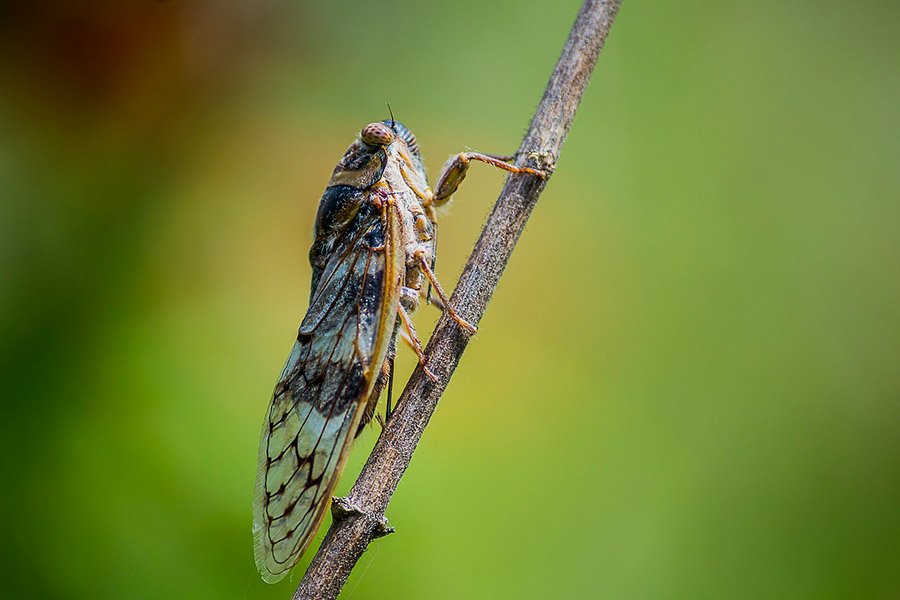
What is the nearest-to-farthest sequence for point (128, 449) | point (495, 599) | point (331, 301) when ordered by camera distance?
point (331, 301) → point (128, 449) → point (495, 599)

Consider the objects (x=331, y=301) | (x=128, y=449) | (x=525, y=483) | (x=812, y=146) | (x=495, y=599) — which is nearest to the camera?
(x=331, y=301)

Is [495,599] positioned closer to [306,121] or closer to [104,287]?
[104,287]

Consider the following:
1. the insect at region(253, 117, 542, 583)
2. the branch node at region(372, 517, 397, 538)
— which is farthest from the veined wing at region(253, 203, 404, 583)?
the branch node at region(372, 517, 397, 538)

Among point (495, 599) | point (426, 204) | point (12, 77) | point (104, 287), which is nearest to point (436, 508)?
point (495, 599)

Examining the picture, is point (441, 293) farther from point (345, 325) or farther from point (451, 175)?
point (451, 175)

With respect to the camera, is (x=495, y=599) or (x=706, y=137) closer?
(x=495, y=599)

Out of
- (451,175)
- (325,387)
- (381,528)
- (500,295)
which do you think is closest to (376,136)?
(451,175)
